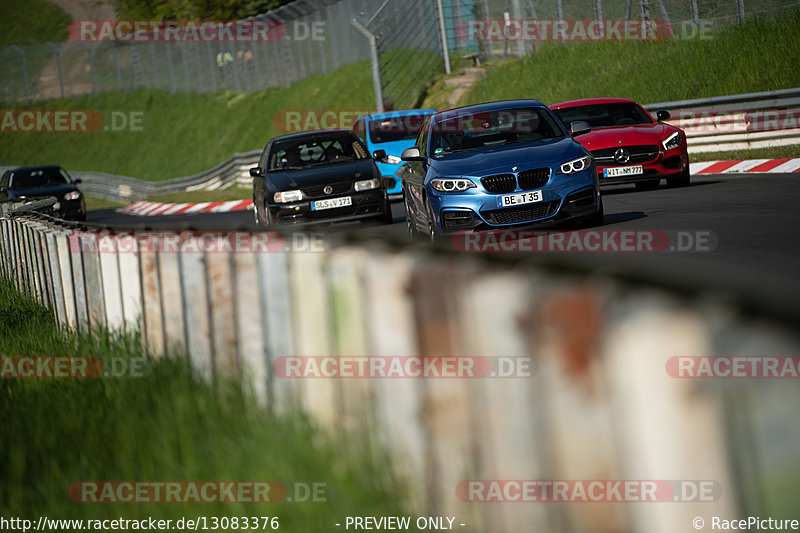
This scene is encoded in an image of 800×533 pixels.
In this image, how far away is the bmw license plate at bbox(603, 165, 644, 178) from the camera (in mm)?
18688

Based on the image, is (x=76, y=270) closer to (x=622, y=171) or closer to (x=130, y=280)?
(x=130, y=280)

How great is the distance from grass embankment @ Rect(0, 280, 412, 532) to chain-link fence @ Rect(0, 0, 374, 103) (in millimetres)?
40276

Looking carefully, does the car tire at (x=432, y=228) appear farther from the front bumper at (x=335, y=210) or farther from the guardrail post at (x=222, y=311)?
the guardrail post at (x=222, y=311)

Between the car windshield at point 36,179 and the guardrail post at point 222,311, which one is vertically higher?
the guardrail post at point 222,311

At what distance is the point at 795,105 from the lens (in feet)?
70.7

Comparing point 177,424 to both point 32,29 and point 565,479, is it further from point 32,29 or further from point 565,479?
point 32,29

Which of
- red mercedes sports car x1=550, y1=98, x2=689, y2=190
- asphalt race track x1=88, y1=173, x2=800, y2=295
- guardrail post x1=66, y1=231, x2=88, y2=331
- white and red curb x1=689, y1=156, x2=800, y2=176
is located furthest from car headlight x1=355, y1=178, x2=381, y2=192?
guardrail post x1=66, y1=231, x2=88, y2=331

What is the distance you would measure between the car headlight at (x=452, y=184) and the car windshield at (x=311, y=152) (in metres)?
6.89

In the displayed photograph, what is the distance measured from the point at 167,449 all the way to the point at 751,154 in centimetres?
2024

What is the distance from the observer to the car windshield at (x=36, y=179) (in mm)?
31047

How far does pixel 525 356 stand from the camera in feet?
9.55

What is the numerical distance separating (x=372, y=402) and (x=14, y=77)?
82.7 metres

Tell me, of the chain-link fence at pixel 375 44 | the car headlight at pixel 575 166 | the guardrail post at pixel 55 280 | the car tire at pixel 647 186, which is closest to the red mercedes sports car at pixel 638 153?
the car tire at pixel 647 186

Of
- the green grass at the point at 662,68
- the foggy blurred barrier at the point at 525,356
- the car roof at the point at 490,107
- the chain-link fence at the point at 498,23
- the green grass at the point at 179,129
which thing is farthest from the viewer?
the green grass at the point at 179,129
